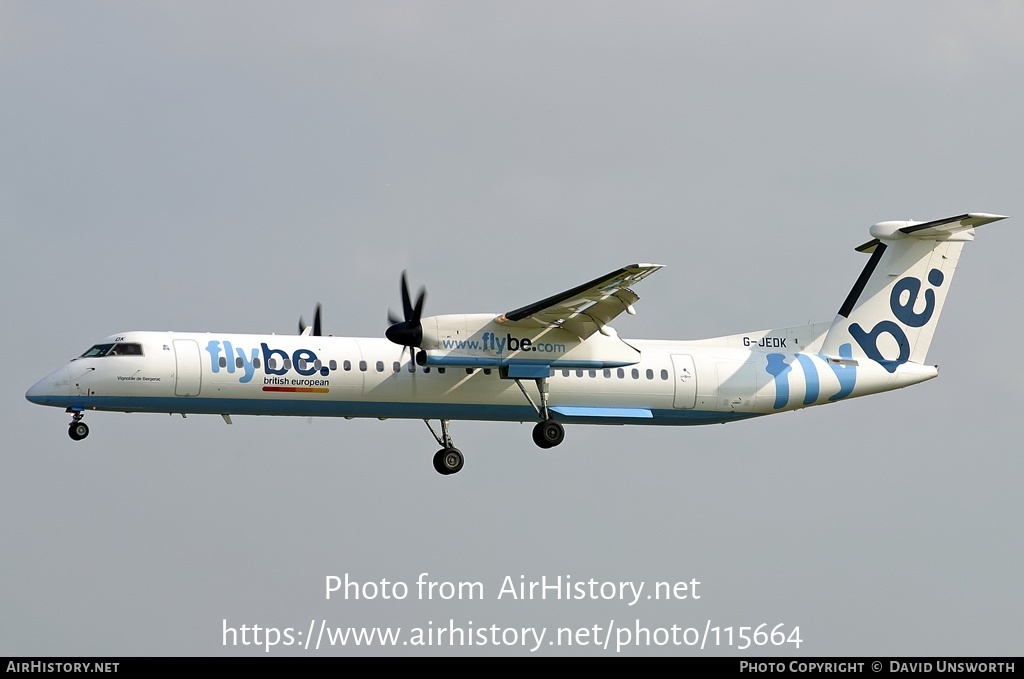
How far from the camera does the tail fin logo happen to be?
29.3 m

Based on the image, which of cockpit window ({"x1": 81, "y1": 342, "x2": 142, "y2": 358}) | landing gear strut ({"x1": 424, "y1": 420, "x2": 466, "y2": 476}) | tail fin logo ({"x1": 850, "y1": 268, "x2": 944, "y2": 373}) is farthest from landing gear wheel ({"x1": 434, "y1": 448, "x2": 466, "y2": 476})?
tail fin logo ({"x1": 850, "y1": 268, "x2": 944, "y2": 373})

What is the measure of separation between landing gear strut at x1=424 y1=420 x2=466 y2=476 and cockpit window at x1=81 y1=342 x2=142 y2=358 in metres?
6.09

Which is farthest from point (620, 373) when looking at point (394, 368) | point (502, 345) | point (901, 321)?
point (901, 321)

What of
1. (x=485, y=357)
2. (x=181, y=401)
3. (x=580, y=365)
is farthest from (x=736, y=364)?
(x=181, y=401)

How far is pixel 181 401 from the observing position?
82.2 ft

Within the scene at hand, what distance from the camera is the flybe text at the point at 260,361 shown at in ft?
82.6

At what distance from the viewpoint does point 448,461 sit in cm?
2797

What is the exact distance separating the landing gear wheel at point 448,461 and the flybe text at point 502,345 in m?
3.16

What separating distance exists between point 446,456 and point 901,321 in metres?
10.1

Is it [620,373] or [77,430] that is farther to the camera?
[620,373]

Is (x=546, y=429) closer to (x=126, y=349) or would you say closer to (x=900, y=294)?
(x=126, y=349)

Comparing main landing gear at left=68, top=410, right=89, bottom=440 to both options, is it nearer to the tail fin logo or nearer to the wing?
the wing

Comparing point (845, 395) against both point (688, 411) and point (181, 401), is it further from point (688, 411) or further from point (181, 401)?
point (181, 401)

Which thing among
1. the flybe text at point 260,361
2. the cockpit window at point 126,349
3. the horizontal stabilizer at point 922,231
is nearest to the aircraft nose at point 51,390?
the cockpit window at point 126,349
